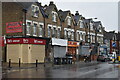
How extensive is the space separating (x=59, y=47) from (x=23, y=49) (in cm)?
924

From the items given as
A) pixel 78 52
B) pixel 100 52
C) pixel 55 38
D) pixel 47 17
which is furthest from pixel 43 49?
pixel 100 52

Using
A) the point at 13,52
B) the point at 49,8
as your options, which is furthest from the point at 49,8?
the point at 13,52

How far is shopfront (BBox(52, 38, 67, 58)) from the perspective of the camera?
4062cm

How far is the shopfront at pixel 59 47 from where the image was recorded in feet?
133

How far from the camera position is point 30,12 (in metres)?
36.5

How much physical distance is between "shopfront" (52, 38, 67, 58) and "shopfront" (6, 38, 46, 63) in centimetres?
412

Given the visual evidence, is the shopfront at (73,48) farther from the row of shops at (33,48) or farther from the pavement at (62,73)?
the pavement at (62,73)

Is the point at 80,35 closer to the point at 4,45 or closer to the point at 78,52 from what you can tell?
the point at 78,52

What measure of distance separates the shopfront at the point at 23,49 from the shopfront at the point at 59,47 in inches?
162

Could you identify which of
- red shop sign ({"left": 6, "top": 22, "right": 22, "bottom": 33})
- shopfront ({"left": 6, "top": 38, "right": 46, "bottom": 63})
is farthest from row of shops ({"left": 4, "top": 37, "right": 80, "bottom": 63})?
red shop sign ({"left": 6, "top": 22, "right": 22, "bottom": 33})

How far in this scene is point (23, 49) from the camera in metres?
35.1

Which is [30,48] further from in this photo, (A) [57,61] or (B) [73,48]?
(B) [73,48]

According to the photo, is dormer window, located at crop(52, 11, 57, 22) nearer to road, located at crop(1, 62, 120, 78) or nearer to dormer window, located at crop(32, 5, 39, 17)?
dormer window, located at crop(32, 5, 39, 17)

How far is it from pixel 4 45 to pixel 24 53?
12.9ft
